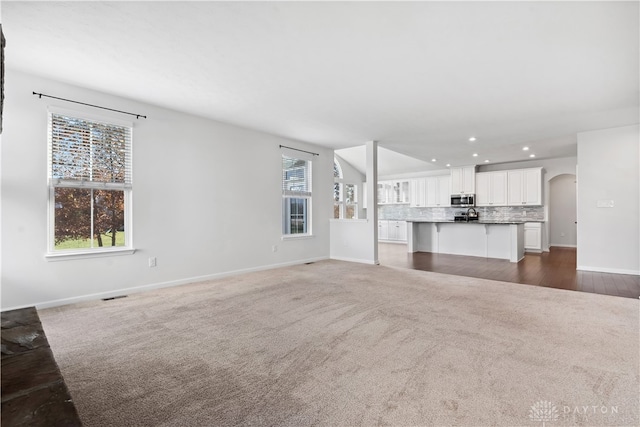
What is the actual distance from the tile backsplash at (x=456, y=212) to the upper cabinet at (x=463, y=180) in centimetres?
83

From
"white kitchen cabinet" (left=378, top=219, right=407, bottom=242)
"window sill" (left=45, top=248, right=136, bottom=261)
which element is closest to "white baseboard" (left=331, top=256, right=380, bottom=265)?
"window sill" (left=45, top=248, right=136, bottom=261)

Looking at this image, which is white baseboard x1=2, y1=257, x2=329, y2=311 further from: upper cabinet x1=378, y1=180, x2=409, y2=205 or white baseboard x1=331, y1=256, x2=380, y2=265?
upper cabinet x1=378, y1=180, x2=409, y2=205

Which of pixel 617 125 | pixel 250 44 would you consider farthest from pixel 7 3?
pixel 617 125

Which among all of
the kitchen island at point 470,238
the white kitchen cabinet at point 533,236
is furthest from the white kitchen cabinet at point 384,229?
the white kitchen cabinet at point 533,236

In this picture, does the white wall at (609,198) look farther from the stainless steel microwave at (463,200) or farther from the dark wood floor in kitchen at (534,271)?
the stainless steel microwave at (463,200)

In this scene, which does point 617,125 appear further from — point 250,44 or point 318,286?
point 250,44

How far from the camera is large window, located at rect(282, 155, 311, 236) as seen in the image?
6071 millimetres

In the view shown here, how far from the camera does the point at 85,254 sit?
141 inches

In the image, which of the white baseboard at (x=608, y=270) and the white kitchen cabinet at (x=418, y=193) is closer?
the white baseboard at (x=608, y=270)

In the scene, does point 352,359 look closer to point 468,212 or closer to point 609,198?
point 609,198

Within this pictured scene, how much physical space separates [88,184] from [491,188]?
9.48m

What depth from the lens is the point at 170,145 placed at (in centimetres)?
435

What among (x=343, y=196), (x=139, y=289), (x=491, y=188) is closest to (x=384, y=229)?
(x=343, y=196)

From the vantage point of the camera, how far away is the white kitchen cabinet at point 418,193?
10281 mm
